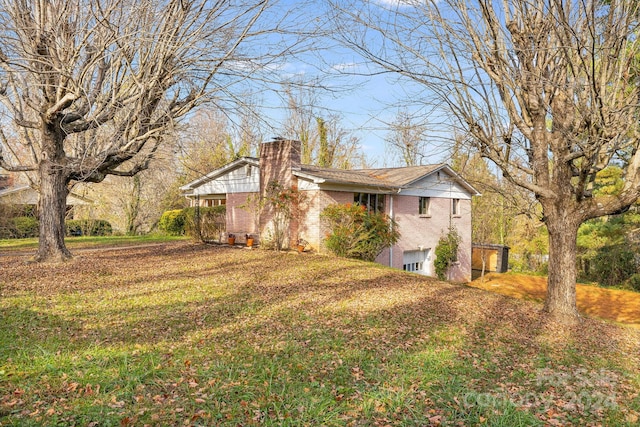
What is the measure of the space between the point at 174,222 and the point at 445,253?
49.3 feet

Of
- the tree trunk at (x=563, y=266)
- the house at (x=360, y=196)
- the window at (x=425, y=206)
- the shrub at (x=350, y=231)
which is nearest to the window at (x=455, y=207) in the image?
the house at (x=360, y=196)

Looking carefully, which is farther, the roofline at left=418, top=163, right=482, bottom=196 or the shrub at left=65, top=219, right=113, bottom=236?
the shrub at left=65, top=219, right=113, bottom=236

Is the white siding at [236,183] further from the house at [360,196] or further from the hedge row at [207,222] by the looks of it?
the hedge row at [207,222]

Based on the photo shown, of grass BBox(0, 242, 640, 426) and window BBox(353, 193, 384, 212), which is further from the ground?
window BBox(353, 193, 384, 212)

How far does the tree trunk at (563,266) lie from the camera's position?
7848 millimetres

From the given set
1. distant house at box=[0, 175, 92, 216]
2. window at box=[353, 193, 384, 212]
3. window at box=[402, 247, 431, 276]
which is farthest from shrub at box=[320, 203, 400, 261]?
distant house at box=[0, 175, 92, 216]

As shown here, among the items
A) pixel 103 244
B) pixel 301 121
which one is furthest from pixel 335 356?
pixel 301 121

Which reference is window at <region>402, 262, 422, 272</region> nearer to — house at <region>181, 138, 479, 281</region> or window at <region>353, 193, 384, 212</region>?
house at <region>181, 138, 479, 281</region>

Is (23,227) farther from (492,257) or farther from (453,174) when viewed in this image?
(492,257)

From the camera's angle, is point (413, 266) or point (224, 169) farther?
point (413, 266)

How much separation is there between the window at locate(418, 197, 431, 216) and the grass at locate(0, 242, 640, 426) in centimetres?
1066

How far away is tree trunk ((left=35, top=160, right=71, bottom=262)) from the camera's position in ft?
35.0

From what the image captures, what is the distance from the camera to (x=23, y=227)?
882 inches

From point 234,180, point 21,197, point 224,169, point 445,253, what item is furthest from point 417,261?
point 21,197
